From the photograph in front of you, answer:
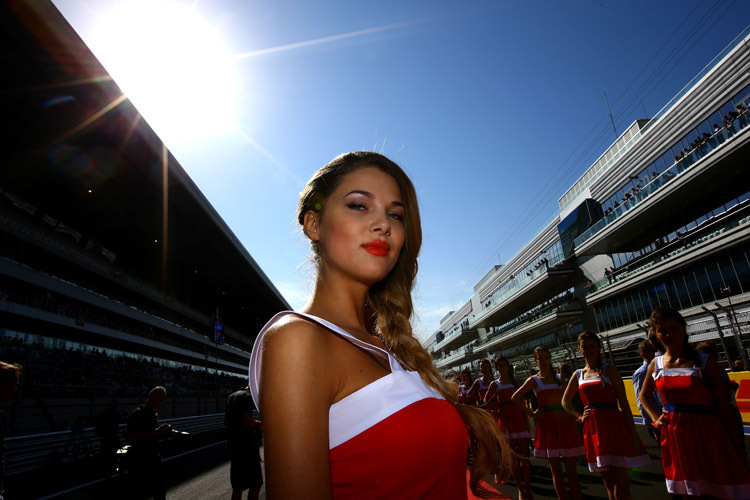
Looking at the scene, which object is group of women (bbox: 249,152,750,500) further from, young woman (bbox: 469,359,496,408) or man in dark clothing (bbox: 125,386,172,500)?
young woman (bbox: 469,359,496,408)

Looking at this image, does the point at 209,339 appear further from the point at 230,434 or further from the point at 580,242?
the point at 230,434

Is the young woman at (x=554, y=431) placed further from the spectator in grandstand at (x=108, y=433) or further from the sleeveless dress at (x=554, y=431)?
the spectator in grandstand at (x=108, y=433)

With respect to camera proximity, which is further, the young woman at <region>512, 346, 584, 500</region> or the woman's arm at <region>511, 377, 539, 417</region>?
the woman's arm at <region>511, 377, 539, 417</region>

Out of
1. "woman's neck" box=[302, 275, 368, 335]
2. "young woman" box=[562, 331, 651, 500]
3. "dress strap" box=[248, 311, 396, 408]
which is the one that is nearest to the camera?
"dress strap" box=[248, 311, 396, 408]

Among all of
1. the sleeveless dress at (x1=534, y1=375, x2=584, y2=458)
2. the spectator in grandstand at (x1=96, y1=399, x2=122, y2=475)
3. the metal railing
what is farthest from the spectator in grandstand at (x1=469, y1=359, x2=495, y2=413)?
the metal railing

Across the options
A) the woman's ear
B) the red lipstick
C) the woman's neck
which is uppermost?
the woman's ear

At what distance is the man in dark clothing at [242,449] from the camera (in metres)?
5.29

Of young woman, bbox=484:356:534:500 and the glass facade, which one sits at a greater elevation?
the glass facade

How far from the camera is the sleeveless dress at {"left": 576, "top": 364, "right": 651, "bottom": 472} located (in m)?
4.24

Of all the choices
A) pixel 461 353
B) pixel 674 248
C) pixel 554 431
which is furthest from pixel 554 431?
pixel 461 353

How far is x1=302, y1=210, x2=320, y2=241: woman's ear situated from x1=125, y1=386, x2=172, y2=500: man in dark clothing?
17.0ft

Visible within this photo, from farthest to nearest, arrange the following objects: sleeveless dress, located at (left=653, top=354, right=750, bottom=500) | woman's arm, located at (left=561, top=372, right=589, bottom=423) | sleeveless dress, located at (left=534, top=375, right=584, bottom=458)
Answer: sleeveless dress, located at (left=534, top=375, right=584, bottom=458) → woman's arm, located at (left=561, top=372, right=589, bottom=423) → sleeveless dress, located at (left=653, top=354, right=750, bottom=500)

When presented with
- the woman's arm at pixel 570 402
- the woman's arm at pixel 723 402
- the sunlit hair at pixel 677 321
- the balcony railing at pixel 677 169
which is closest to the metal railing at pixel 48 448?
the woman's arm at pixel 570 402

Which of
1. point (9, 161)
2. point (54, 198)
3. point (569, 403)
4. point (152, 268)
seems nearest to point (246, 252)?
point (152, 268)
